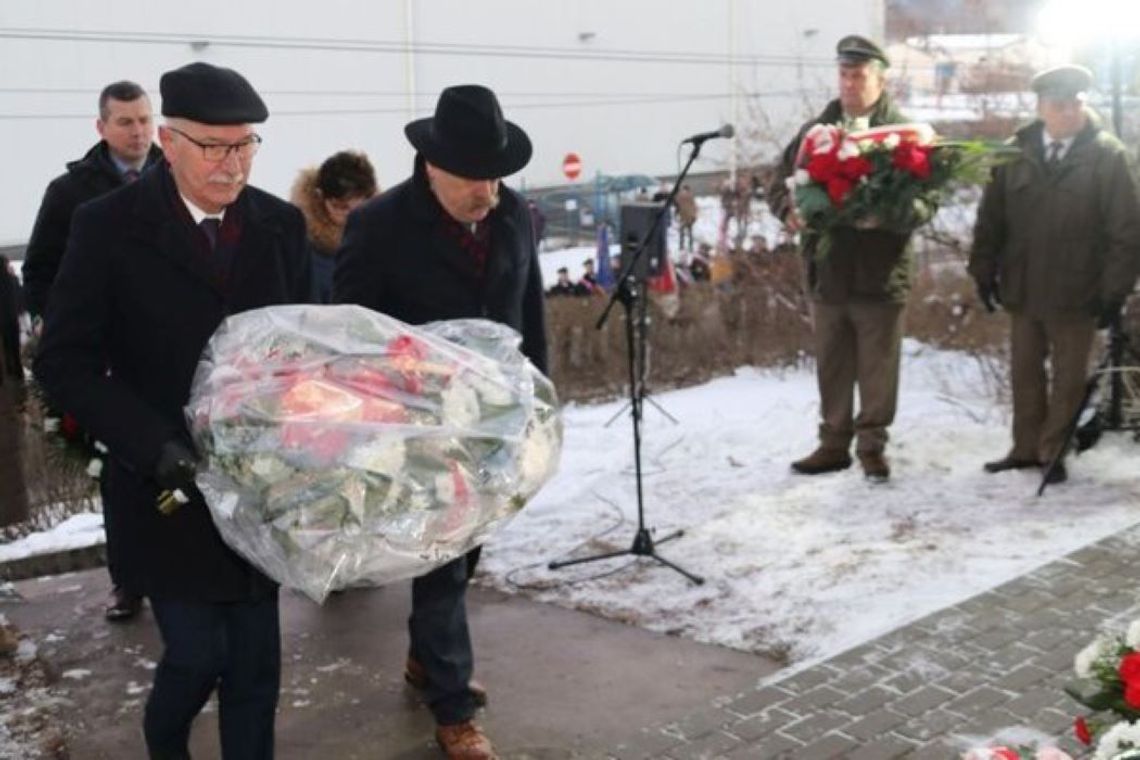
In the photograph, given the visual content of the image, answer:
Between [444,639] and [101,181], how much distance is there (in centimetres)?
257

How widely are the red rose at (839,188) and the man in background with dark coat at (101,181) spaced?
303cm

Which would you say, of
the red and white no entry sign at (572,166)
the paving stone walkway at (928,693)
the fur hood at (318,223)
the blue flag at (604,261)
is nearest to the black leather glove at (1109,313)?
the paving stone walkway at (928,693)

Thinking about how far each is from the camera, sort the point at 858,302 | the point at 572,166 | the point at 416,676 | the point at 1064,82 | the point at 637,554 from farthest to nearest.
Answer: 1. the point at 572,166
2. the point at 858,302
3. the point at 1064,82
4. the point at 637,554
5. the point at 416,676

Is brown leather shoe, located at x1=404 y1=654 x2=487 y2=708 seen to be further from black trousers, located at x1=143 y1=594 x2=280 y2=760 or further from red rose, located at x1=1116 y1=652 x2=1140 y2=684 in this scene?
red rose, located at x1=1116 y1=652 x2=1140 y2=684

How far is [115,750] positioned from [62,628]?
4.31 ft

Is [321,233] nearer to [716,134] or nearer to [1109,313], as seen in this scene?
[716,134]

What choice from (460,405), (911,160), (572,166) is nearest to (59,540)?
(460,405)

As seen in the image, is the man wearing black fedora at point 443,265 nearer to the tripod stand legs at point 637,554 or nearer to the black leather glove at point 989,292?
the tripod stand legs at point 637,554

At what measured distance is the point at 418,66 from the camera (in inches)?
1163

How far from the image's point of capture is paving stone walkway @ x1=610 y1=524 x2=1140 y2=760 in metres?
4.23

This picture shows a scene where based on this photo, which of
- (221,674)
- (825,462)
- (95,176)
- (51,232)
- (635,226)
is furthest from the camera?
(635,226)

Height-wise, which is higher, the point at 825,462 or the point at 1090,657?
the point at 1090,657

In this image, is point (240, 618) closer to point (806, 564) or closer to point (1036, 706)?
point (1036, 706)

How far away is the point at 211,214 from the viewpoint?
143 inches
